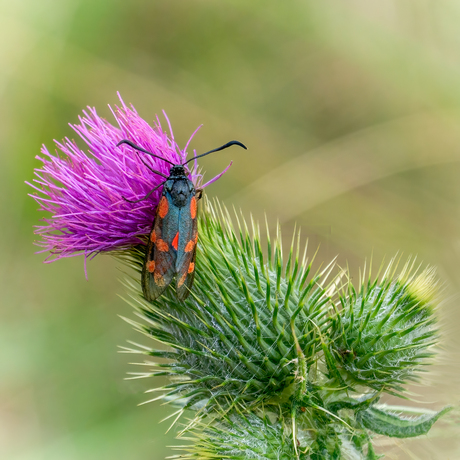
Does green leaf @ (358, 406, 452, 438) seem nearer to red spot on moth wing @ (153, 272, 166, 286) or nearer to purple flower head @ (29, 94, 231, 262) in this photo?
red spot on moth wing @ (153, 272, 166, 286)

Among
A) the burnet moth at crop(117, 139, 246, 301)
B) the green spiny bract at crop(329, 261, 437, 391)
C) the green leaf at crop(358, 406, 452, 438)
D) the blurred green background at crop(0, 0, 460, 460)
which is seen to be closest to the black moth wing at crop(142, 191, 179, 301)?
the burnet moth at crop(117, 139, 246, 301)

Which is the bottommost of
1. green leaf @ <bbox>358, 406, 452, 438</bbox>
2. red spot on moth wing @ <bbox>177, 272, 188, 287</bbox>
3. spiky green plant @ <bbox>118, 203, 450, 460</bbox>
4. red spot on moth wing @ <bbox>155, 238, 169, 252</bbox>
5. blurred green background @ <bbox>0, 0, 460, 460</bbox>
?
green leaf @ <bbox>358, 406, 452, 438</bbox>

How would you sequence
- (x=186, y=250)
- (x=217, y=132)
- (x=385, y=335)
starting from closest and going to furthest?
1. (x=385, y=335)
2. (x=186, y=250)
3. (x=217, y=132)

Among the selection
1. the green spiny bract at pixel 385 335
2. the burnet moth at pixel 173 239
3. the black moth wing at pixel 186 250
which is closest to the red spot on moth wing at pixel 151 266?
the burnet moth at pixel 173 239

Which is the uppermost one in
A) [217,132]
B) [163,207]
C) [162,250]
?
[217,132]

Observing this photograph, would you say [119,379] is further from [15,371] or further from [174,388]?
[174,388]

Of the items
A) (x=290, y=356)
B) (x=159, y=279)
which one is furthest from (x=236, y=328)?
(x=159, y=279)

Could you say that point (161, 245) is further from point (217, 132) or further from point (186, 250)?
point (217, 132)
